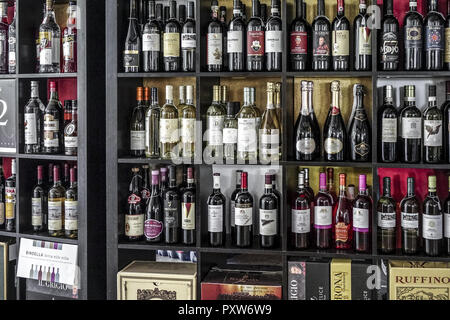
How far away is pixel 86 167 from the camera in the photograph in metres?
2.29

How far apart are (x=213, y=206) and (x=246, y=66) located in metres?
0.60

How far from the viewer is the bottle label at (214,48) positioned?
7.23ft

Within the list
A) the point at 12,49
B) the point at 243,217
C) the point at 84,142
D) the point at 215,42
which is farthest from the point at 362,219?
the point at 12,49

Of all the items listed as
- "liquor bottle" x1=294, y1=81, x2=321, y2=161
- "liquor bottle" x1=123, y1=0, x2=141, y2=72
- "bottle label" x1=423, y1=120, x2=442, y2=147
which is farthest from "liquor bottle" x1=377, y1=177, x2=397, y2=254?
"liquor bottle" x1=123, y1=0, x2=141, y2=72

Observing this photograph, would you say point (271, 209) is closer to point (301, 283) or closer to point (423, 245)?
point (301, 283)

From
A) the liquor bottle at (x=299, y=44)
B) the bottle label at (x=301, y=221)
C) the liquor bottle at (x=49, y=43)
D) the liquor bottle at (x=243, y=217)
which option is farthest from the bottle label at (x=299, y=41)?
the liquor bottle at (x=49, y=43)

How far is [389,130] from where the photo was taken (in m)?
2.09

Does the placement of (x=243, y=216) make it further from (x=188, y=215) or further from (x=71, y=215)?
(x=71, y=215)

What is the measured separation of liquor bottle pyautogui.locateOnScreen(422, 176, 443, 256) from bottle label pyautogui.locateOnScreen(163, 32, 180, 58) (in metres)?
1.15

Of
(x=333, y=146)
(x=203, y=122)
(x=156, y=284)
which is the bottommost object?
(x=156, y=284)

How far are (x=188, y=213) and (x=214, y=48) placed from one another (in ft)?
2.28

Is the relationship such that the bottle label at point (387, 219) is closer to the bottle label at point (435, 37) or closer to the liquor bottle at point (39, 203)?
the bottle label at point (435, 37)

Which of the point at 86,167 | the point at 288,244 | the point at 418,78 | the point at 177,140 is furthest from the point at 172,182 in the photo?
the point at 418,78

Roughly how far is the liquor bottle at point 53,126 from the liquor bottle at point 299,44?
1090 millimetres
